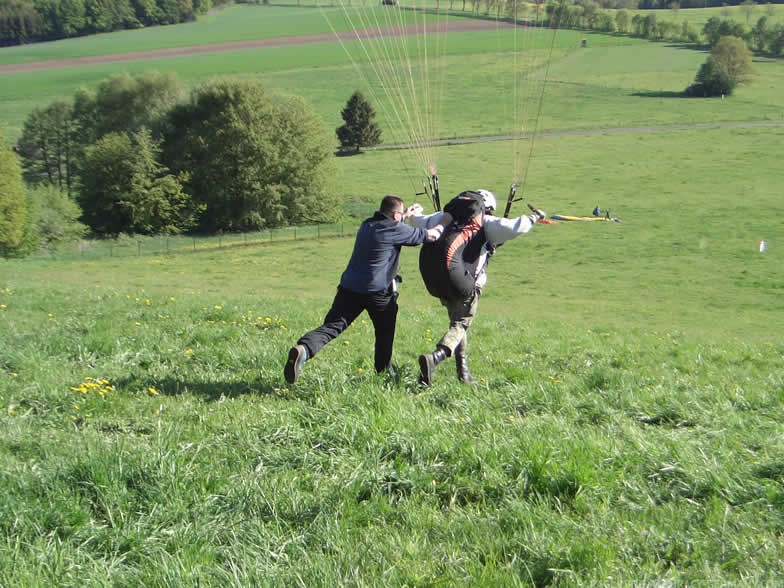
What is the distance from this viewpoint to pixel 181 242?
6069 cm

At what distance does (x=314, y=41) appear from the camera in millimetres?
157500

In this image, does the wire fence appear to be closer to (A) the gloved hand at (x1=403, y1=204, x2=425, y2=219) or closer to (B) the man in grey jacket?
(A) the gloved hand at (x1=403, y1=204, x2=425, y2=219)

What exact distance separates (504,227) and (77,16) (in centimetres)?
17560

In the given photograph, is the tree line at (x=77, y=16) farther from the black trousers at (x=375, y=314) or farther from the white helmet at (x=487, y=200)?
the black trousers at (x=375, y=314)

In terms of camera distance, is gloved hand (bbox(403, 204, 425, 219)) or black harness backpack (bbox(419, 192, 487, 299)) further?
gloved hand (bbox(403, 204, 425, 219))

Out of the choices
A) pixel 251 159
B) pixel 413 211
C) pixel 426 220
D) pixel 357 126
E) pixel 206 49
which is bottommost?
pixel 357 126

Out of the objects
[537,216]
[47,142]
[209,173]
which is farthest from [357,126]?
[537,216]

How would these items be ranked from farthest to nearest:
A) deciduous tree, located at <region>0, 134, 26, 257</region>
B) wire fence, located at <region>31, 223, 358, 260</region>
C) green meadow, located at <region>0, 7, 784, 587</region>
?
deciduous tree, located at <region>0, 134, 26, 257</region>
wire fence, located at <region>31, 223, 358, 260</region>
green meadow, located at <region>0, 7, 784, 587</region>

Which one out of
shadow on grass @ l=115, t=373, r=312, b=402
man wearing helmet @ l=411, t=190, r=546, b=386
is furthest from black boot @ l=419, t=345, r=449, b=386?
shadow on grass @ l=115, t=373, r=312, b=402

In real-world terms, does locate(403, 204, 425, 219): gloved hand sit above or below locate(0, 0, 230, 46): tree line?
below

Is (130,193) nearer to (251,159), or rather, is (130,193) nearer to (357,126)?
(251,159)

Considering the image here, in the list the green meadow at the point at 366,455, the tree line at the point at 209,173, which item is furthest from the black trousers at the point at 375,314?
the tree line at the point at 209,173

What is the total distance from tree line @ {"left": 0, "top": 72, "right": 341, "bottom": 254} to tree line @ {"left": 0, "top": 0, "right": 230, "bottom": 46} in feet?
335

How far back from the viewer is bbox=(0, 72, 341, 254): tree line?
2596 inches
